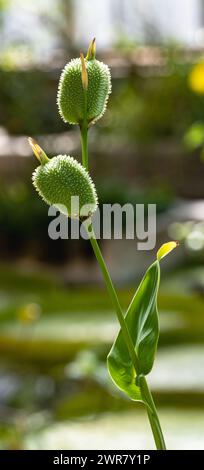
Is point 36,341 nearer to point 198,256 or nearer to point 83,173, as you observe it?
point 198,256

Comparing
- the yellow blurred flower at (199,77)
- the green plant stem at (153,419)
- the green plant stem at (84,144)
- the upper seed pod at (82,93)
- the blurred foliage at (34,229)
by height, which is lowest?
the green plant stem at (153,419)

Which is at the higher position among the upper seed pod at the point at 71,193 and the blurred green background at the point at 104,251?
the blurred green background at the point at 104,251

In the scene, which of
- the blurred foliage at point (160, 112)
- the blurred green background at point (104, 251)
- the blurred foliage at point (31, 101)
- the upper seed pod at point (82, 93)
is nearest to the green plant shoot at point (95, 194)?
the upper seed pod at point (82, 93)

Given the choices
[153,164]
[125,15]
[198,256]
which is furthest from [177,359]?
[125,15]

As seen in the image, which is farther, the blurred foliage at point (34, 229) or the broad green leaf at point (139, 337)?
the blurred foliage at point (34, 229)

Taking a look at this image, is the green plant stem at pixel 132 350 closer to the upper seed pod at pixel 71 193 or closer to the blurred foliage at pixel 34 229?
the upper seed pod at pixel 71 193

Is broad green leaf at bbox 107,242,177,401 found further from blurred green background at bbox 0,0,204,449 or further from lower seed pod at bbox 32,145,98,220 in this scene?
blurred green background at bbox 0,0,204,449

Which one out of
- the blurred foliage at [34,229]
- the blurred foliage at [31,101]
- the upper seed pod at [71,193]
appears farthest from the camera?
the blurred foliage at [31,101]
